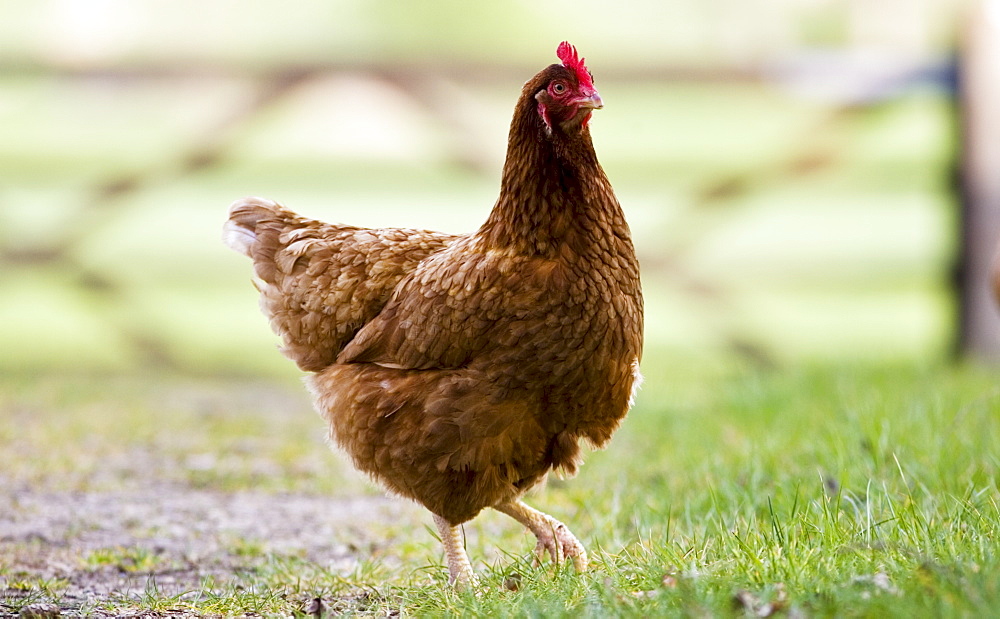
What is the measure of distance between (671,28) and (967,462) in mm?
6402

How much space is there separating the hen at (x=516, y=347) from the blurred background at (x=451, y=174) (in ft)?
14.5

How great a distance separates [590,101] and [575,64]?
16 cm

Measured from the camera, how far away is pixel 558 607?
2.52 m

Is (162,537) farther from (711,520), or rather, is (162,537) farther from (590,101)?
(590,101)

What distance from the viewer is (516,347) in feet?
9.64

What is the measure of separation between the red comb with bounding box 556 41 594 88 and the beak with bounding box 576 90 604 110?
48 mm

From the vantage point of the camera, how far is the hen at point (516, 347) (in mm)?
2945

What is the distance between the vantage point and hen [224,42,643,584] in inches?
116

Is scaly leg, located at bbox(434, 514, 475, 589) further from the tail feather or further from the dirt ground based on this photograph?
the tail feather

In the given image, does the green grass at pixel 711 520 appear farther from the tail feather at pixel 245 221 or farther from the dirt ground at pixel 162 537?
the tail feather at pixel 245 221

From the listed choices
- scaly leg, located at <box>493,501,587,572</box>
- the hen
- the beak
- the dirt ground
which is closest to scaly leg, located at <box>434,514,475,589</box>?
the hen

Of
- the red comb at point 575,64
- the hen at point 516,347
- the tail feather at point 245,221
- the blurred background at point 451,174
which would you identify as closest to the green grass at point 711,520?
the hen at point 516,347

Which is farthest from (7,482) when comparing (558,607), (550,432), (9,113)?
(9,113)

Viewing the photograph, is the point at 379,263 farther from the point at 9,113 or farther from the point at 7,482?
the point at 9,113
